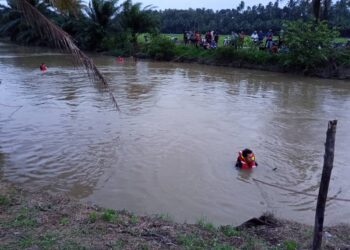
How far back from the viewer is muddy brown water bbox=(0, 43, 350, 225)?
8211mm

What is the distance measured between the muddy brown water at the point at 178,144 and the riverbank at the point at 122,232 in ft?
5.21

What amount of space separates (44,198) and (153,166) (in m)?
3.49

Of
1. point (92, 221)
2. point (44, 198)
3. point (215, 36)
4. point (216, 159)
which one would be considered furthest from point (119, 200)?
point (215, 36)

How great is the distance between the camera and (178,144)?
11711mm

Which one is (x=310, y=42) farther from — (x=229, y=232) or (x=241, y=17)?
(x=241, y=17)

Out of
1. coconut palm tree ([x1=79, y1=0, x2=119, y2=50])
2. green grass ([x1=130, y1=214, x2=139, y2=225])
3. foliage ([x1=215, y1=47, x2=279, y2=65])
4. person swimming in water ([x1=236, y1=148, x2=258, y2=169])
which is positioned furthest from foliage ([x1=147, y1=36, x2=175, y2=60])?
green grass ([x1=130, y1=214, x2=139, y2=225])

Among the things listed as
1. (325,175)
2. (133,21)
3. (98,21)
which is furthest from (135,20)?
(325,175)

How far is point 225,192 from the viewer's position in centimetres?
858

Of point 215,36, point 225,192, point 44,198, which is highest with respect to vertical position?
point 215,36

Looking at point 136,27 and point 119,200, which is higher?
point 136,27

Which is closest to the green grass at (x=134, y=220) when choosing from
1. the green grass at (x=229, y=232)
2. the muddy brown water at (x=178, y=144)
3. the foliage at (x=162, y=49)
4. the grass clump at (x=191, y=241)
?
the grass clump at (x=191, y=241)

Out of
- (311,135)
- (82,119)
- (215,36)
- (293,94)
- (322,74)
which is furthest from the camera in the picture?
(215,36)

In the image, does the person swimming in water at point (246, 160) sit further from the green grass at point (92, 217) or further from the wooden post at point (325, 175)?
the wooden post at point (325, 175)

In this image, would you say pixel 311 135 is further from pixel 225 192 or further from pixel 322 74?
pixel 322 74
